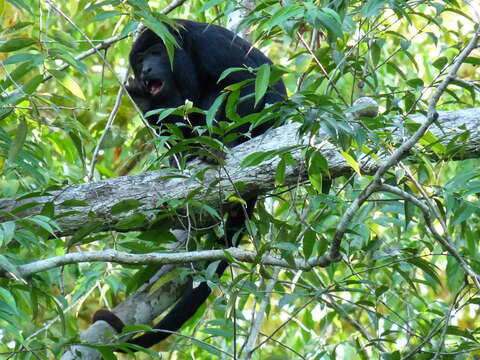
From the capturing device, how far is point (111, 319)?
306cm

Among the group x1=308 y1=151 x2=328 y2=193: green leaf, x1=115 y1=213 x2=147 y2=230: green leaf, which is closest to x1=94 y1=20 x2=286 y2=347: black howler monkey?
x1=115 y1=213 x2=147 y2=230: green leaf

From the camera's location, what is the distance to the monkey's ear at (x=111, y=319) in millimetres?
3057

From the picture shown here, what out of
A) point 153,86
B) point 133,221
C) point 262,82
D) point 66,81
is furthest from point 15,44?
point 153,86

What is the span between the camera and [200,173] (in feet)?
7.54

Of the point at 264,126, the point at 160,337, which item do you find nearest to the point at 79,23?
the point at 264,126

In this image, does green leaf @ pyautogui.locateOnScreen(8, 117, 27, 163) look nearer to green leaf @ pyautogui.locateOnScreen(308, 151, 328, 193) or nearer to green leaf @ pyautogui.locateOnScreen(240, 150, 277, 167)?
green leaf @ pyautogui.locateOnScreen(240, 150, 277, 167)

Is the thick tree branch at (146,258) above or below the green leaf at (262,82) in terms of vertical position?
below

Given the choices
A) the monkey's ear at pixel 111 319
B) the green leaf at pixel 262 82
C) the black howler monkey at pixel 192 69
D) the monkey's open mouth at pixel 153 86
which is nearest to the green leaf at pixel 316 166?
the green leaf at pixel 262 82

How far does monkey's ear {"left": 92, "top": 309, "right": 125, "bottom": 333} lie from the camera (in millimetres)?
3057

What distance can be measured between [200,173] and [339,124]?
1.73 feet

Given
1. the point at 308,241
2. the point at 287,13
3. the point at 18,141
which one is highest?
the point at 287,13

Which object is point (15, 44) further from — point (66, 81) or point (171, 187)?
point (171, 187)

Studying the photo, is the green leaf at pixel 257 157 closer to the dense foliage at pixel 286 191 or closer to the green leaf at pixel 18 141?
the dense foliage at pixel 286 191

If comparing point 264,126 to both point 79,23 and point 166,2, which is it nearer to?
point 79,23
